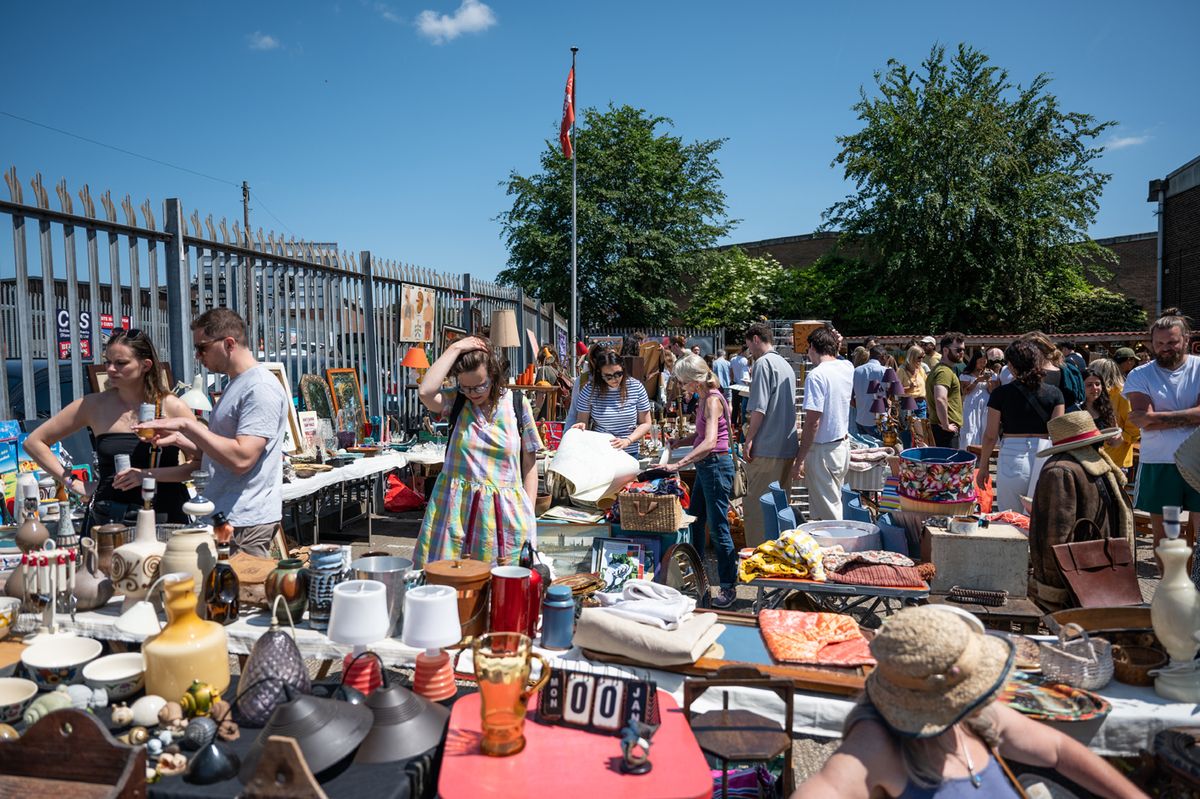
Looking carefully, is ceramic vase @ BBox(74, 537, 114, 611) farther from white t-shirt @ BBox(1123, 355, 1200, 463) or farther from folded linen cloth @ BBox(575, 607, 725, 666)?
white t-shirt @ BBox(1123, 355, 1200, 463)

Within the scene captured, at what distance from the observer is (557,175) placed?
3259 centimetres

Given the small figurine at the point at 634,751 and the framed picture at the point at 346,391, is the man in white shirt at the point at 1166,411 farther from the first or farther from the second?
the framed picture at the point at 346,391

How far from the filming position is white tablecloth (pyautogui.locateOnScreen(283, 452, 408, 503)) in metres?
5.67

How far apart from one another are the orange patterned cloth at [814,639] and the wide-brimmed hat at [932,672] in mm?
846

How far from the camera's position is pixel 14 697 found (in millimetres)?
2084

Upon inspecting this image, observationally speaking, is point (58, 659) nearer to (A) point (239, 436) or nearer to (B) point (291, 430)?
(A) point (239, 436)

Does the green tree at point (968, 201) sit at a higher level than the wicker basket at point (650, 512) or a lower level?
higher

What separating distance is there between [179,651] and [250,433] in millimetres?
1333

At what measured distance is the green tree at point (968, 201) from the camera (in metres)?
25.0

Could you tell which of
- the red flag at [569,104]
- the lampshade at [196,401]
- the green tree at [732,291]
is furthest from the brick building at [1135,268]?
the lampshade at [196,401]

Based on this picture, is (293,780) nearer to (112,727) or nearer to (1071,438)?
(112,727)

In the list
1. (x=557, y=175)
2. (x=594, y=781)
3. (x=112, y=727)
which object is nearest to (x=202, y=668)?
(x=112, y=727)

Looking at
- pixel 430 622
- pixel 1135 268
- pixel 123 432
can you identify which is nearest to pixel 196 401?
pixel 123 432

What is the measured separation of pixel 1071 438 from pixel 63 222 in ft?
19.5
